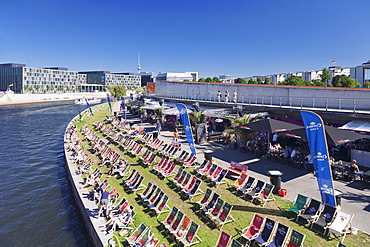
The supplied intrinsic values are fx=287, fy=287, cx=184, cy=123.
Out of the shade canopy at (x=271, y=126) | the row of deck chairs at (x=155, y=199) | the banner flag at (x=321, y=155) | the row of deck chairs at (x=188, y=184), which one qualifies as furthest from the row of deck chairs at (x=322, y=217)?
the shade canopy at (x=271, y=126)

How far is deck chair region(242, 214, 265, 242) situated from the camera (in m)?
7.88

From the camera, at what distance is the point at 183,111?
15633 millimetres

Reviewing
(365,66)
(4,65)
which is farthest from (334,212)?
(4,65)

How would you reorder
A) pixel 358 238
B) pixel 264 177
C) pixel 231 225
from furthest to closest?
pixel 264 177 < pixel 231 225 < pixel 358 238

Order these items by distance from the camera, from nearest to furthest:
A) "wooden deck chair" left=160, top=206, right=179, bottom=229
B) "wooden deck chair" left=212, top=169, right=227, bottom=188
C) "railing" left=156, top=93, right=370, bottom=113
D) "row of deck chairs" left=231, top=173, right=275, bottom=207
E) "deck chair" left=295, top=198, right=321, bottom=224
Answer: "deck chair" left=295, top=198, right=321, bottom=224
"wooden deck chair" left=160, top=206, right=179, bottom=229
"row of deck chairs" left=231, top=173, right=275, bottom=207
"wooden deck chair" left=212, top=169, right=227, bottom=188
"railing" left=156, top=93, right=370, bottom=113

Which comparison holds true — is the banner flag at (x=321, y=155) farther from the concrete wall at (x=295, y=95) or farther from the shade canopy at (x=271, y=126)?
the concrete wall at (x=295, y=95)

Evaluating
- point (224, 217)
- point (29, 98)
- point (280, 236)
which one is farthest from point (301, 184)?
point (29, 98)

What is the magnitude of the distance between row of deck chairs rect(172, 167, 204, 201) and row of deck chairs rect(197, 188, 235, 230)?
3.06 feet

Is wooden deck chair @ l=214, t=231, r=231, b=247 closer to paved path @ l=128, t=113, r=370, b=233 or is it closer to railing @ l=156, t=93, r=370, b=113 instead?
paved path @ l=128, t=113, r=370, b=233

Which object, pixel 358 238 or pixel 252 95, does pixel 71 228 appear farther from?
pixel 252 95

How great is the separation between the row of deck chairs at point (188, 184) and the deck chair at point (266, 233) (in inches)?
143

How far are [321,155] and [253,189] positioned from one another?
289 cm

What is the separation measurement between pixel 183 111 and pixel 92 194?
644 centimetres

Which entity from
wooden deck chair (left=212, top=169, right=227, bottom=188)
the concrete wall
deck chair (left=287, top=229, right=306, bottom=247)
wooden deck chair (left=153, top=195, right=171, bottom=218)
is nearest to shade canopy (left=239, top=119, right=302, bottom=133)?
wooden deck chair (left=212, top=169, right=227, bottom=188)
